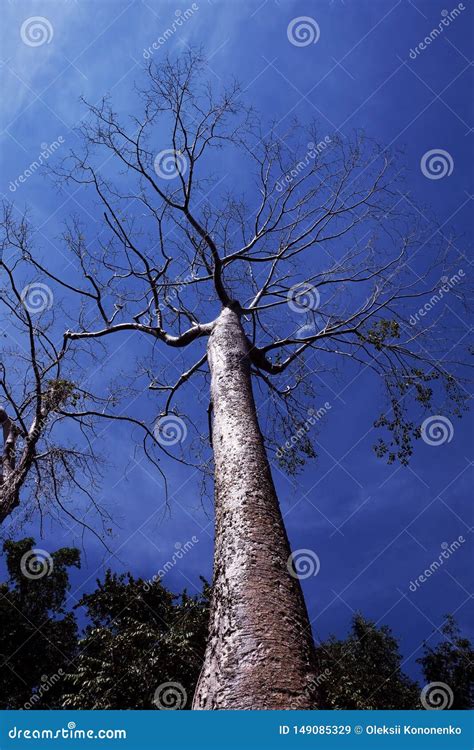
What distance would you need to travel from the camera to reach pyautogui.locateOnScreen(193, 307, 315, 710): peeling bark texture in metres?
1.78

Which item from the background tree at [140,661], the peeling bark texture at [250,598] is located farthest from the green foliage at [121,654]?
the peeling bark texture at [250,598]

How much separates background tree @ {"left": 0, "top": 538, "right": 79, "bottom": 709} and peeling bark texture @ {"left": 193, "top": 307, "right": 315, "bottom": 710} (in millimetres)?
11933

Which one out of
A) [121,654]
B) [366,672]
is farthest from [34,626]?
[366,672]

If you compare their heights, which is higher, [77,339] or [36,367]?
[77,339]

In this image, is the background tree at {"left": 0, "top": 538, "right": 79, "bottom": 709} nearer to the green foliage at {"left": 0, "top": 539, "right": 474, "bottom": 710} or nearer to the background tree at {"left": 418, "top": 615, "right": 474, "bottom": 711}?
the green foliage at {"left": 0, "top": 539, "right": 474, "bottom": 710}

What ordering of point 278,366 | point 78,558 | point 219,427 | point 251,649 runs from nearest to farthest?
point 251,649 < point 219,427 < point 278,366 < point 78,558

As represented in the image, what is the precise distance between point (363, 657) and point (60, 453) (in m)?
15.0

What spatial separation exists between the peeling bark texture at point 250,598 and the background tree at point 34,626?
1193cm

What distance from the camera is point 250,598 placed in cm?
211

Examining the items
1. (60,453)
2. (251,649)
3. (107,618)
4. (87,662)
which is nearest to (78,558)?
(107,618)

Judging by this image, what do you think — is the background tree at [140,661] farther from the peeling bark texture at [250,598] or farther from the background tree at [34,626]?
the peeling bark texture at [250,598]

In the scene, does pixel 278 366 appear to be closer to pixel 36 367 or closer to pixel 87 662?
pixel 36 367

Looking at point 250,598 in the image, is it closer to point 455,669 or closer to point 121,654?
point 121,654

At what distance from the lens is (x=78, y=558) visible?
1466 centimetres
